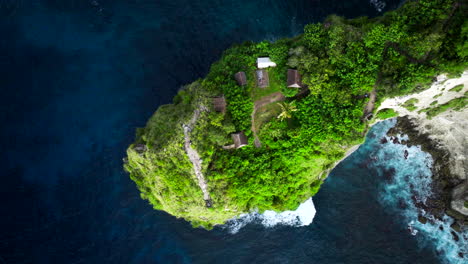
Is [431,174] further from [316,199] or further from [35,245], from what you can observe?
[35,245]

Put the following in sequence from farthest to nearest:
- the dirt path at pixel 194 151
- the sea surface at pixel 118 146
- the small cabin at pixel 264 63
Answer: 1. the sea surface at pixel 118 146
2. the small cabin at pixel 264 63
3. the dirt path at pixel 194 151

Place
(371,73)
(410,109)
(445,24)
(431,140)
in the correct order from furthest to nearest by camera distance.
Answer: (431,140) → (410,109) → (371,73) → (445,24)

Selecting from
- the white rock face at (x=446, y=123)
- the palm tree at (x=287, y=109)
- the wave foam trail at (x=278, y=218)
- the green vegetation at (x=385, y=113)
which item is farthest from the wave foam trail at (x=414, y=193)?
the palm tree at (x=287, y=109)

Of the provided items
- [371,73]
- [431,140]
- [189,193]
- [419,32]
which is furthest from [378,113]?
[189,193]

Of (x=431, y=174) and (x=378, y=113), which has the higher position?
(x=378, y=113)

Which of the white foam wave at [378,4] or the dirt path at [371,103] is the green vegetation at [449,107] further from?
the white foam wave at [378,4]

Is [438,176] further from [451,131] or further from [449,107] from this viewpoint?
[449,107]
